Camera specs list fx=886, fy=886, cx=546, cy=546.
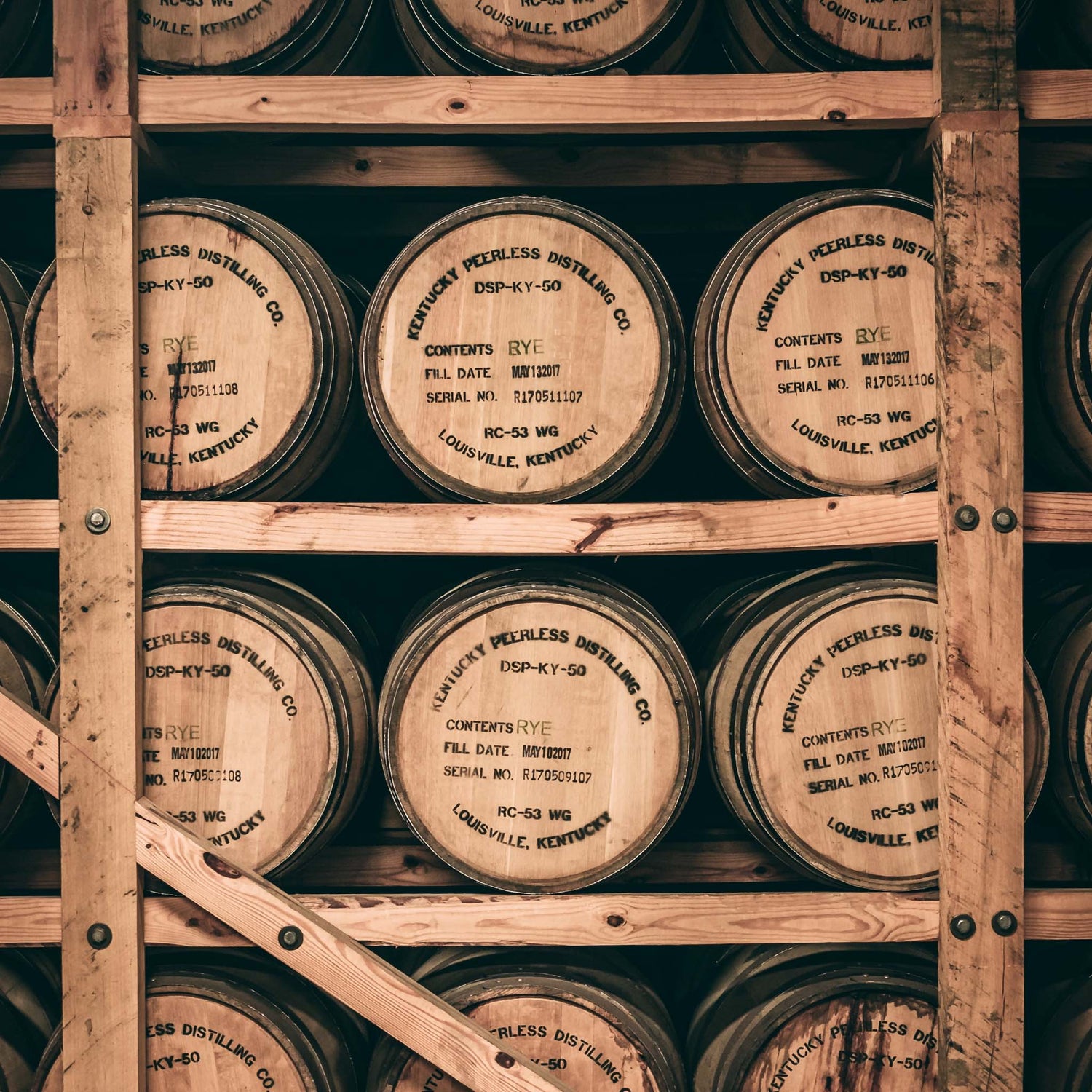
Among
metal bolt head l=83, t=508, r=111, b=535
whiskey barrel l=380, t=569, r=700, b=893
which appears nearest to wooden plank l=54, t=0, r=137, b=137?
metal bolt head l=83, t=508, r=111, b=535

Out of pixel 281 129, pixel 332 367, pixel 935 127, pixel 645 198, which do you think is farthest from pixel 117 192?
pixel 935 127

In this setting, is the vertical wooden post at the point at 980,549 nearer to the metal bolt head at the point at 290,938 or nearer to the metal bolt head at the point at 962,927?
the metal bolt head at the point at 962,927

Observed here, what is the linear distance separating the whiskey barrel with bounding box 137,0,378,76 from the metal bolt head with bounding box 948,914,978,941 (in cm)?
243

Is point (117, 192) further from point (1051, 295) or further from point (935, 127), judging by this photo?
point (1051, 295)

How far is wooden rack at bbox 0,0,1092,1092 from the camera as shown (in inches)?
76.2

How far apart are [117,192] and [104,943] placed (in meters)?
1.67

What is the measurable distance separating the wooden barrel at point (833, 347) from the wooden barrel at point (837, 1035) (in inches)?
42.9

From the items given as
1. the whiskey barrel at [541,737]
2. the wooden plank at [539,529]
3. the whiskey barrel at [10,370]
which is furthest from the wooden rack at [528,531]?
the whiskey barrel at [10,370]

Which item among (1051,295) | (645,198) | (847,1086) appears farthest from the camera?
(645,198)

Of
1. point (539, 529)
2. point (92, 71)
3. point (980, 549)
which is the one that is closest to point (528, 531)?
point (539, 529)

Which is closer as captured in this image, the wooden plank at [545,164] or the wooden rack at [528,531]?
the wooden rack at [528,531]

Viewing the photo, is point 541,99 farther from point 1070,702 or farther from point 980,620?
point 1070,702

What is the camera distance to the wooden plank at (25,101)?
79.0 inches

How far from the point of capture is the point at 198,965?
2.05 metres
